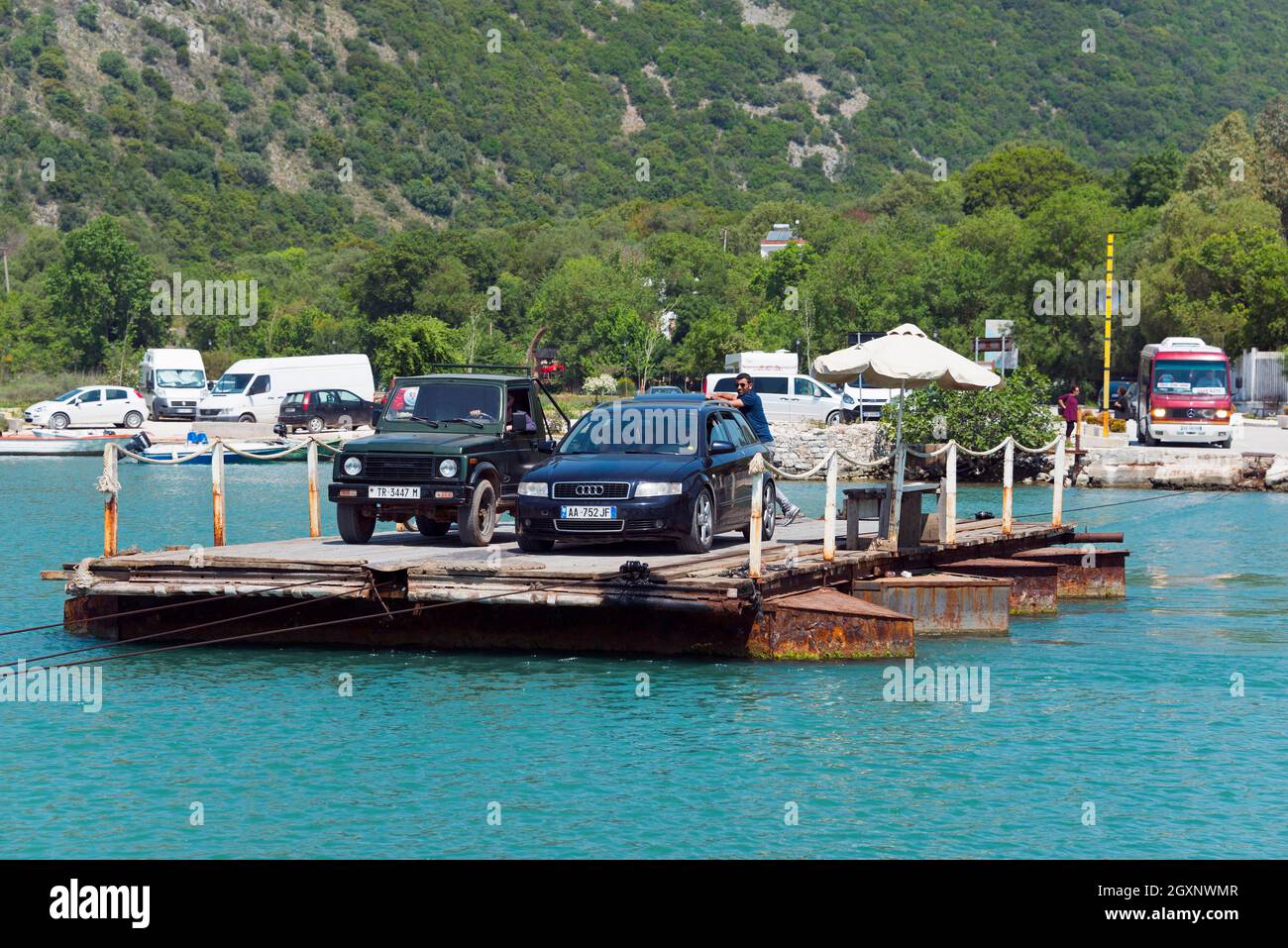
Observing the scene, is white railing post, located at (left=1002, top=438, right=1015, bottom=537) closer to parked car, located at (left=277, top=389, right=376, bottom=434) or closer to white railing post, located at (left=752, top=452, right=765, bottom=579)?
white railing post, located at (left=752, top=452, right=765, bottom=579)

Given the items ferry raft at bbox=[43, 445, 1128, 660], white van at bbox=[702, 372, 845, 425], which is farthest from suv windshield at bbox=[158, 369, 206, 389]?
A: ferry raft at bbox=[43, 445, 1128, 660]

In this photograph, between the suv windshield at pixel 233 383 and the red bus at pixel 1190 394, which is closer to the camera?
the red bus at pixel 1190 394

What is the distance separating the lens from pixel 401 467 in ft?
61.6

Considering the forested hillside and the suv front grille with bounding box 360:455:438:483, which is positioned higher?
the forested hillside

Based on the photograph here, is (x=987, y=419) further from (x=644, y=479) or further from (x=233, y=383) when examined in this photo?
(x=644, y=479)

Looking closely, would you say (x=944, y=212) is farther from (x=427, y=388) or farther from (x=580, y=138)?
(x=427, y=388)

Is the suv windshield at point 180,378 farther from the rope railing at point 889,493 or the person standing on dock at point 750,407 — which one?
the person standing on dock at point 750,407

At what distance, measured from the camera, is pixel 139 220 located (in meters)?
143

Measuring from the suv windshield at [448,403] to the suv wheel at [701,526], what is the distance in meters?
2.95

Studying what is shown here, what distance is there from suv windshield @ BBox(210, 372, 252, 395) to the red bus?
3331 centimetres

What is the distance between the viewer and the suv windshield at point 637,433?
19.0 meters

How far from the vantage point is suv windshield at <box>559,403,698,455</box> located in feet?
62.2

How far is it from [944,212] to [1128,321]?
2276 inches

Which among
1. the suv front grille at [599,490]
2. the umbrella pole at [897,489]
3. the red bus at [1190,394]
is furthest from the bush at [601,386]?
the suv front grille at [599,490]
